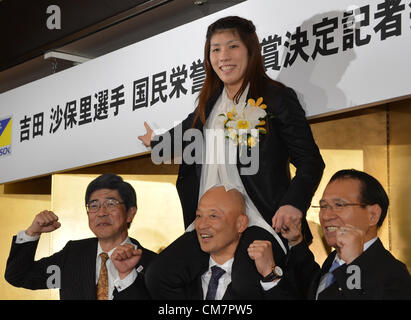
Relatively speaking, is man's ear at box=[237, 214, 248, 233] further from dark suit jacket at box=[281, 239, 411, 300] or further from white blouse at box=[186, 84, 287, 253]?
dark suit jacket at box=[281, 239, 411, 300]

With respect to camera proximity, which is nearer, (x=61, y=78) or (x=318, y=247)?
(x=318, y=247)

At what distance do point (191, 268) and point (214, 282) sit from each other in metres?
0.15

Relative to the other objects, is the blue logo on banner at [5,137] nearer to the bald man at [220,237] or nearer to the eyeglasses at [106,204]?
the eyeglasses at [106,204]

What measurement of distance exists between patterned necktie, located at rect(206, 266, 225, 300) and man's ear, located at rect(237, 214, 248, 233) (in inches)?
9.3

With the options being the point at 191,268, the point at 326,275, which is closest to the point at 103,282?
the point at 191,268

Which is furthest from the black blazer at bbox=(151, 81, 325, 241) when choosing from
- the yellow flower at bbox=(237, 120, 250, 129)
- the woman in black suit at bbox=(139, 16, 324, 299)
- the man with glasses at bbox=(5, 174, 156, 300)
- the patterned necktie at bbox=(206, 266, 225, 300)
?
the man with glasses at bbox=(5, 174, 156, 300)

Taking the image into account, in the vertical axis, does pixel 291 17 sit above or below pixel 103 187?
above

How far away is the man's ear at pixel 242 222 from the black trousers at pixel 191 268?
0.08 ft

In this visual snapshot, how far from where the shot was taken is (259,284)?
11.4 feet

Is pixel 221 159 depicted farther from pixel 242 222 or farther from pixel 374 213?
pixel 374 213
